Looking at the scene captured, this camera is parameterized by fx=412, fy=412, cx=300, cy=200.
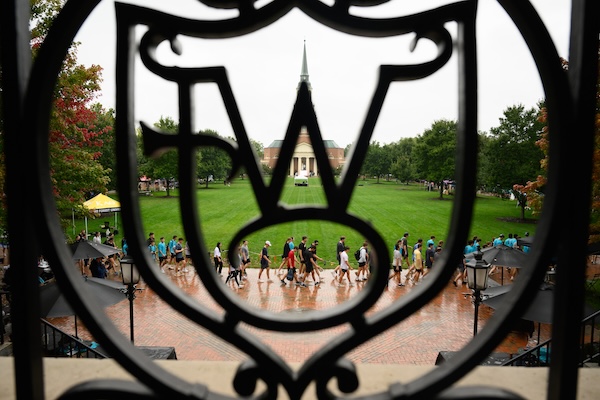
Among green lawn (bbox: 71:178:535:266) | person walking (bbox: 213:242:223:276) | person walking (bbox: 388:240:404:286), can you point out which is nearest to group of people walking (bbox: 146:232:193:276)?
person walking (bbox: 213:242:223:276)

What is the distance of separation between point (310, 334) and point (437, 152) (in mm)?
37181

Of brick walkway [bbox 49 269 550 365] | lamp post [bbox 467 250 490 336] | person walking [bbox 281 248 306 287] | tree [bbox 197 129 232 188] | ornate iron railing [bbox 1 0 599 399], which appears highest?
tree [bbox 197 129 232 188]

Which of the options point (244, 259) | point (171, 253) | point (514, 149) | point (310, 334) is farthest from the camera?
point (514, 149)

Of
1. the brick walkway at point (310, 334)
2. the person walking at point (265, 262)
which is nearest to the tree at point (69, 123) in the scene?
the brick walkway at point (310, 334)

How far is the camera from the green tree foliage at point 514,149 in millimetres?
29156

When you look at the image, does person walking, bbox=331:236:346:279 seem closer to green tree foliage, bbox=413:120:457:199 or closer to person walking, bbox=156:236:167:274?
person walking, bbox=156:236:167:274

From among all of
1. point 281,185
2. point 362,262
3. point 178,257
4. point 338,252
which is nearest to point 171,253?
point 178,257

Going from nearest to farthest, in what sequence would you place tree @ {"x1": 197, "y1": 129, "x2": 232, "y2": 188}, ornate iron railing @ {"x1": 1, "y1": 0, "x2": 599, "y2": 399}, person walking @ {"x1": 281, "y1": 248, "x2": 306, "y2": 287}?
ornate iron railing @ {"x1": 1, "y1": 0, "x2": 599, "y2": 399} → person walking @ {"x1": 281, "y1": 248, "x2": 306, "y2": 287} → tree @ {"x1": 197, "y1": 129, "x2": 232, "y2": 188}

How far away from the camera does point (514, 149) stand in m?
30.1

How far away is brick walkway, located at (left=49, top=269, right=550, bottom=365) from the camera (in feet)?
29.3

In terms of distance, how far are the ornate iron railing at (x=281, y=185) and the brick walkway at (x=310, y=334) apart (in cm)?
603

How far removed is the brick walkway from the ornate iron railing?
6034mm

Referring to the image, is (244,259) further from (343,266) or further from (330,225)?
(330,225)

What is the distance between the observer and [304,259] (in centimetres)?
1396
